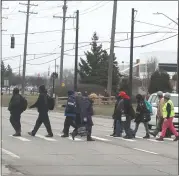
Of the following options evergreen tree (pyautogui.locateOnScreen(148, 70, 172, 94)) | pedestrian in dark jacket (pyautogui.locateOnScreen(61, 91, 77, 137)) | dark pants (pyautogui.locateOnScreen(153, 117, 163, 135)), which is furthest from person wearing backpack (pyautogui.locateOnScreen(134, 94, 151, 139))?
evergreen tree (pyautogui.locateOnScreen(148, 70, 172, 94))

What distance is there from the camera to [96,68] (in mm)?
77688

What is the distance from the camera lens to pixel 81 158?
1126 centimetres

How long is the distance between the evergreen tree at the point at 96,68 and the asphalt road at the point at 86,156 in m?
57.2

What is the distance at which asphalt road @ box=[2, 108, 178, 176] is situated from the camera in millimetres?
9492

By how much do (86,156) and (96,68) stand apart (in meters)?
66.2

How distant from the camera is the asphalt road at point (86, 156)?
9.49 m

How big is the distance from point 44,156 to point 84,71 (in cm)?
6866

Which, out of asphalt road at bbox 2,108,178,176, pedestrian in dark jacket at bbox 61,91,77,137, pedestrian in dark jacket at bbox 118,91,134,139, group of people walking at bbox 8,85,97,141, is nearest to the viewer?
asphalt road at bbox 2,108,178,176

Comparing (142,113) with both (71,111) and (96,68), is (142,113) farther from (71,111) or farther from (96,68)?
(96,68)

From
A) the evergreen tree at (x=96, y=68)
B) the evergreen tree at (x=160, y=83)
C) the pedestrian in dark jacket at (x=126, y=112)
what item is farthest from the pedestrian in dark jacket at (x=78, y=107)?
the evergreen tree at (x=96, y=68)

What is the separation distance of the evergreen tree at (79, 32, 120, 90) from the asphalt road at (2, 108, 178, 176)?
57206 millimetres

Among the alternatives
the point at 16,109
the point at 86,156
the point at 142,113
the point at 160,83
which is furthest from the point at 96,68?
the point at 86,156

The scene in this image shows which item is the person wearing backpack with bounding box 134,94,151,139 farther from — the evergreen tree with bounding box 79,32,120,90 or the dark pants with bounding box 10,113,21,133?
the evergreen tree with bounding box 79,32,120,90

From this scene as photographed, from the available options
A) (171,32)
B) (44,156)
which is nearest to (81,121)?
(44,156)
